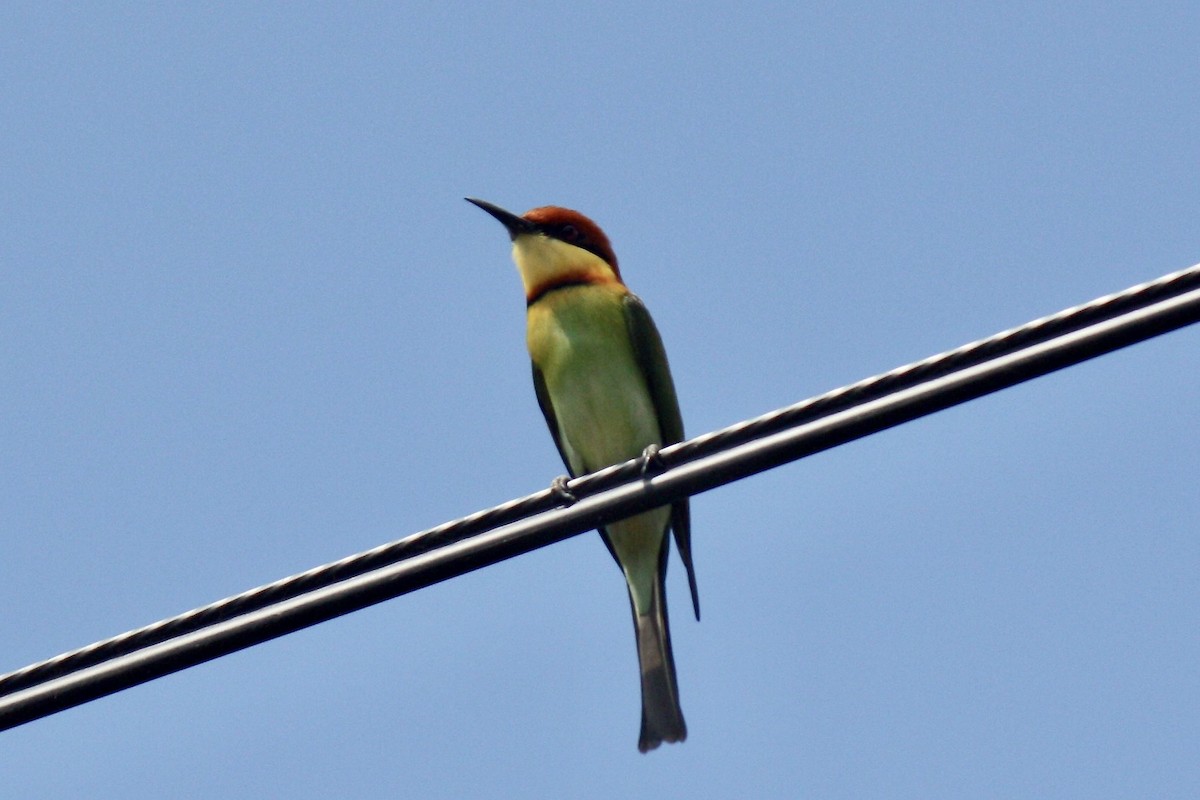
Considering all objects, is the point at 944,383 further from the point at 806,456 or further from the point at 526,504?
the point at 526,504

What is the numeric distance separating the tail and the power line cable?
2481 millimetres

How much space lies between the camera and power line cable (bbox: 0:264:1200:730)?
283 cm

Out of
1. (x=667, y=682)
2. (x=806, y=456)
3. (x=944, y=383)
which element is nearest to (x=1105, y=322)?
(x=944, y=383)

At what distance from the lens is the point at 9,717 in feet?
10.2

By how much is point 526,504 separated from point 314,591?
0.47m

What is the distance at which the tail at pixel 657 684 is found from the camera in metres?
5.65

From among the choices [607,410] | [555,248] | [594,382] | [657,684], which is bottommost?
[657,684]

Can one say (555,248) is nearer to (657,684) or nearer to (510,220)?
(510,220)

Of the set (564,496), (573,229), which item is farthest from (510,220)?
(564,496)

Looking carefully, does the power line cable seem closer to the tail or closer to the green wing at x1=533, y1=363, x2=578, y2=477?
the tail

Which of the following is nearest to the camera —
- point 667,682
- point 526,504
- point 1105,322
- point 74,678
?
point 1105,322

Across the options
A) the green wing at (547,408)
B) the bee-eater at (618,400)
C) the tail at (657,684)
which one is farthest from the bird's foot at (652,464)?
the green wing at (547,408)

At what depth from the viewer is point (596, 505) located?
328 centimetres

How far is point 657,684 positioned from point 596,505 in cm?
260
